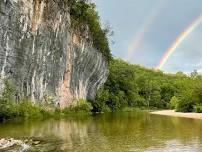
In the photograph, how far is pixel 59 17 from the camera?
51469 mm

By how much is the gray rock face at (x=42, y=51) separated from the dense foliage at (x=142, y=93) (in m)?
17.4

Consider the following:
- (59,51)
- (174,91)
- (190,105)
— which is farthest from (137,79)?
(59,51)

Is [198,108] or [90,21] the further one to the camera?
[90,21]

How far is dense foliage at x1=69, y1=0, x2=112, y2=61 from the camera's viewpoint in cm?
5941

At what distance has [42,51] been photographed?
46688 mm

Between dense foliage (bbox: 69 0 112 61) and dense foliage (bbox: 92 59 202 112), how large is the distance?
11241 millimetres

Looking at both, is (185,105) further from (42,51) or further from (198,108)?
(42,51)

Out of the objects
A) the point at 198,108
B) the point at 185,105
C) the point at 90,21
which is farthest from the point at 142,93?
the point at 198,108

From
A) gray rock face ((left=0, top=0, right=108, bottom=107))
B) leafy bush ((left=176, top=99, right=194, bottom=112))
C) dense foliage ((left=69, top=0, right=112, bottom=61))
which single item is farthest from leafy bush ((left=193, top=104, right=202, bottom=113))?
dense foliage ((left=69, top=0, right=112, bottom=61))

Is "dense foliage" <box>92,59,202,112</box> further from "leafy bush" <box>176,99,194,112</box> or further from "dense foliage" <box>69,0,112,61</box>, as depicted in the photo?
"dense foliage" <box>69,0,112,61</box>

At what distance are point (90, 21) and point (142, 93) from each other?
61.5 meters

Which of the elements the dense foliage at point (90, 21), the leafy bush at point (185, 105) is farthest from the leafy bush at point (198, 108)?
the dense foliage at point (90, 21)

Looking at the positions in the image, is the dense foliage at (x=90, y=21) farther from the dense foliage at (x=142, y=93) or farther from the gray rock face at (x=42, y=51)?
the dense foliage at (x=142, y=93)

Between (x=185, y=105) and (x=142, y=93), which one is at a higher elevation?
(x=142, y=93)
